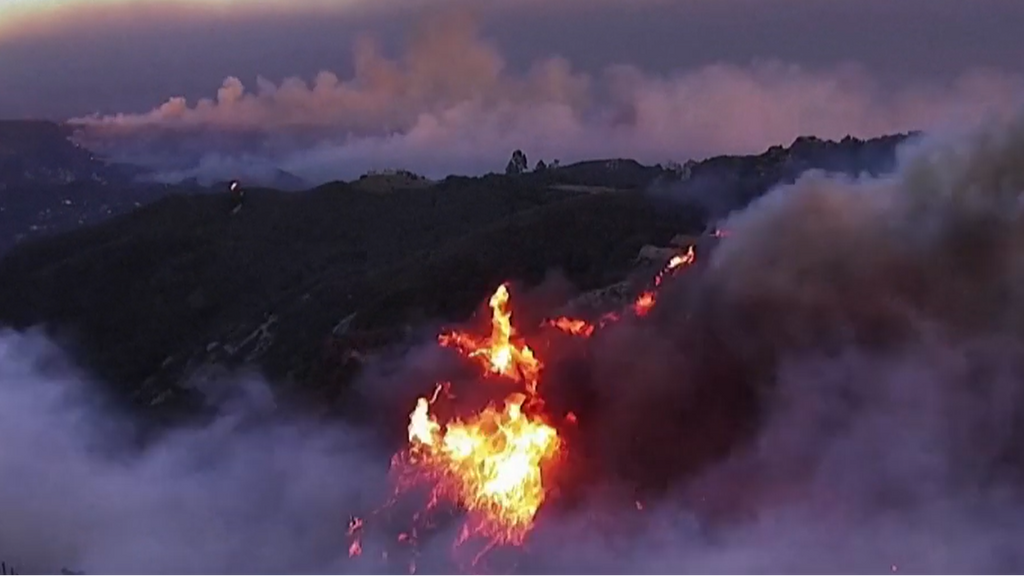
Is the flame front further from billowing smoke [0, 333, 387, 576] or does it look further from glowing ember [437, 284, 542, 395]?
billowing smoke [0, 333, 387, 576]

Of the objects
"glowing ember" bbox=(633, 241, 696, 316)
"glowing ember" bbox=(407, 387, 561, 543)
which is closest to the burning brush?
"glowing ember" bbox=(407, 387, 561, 543)

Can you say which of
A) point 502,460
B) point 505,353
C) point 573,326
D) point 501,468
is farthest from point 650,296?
point 501,468

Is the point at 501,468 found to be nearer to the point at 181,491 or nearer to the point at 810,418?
the point at 810,418

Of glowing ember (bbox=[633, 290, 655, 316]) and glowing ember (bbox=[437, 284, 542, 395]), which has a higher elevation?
glowing ember (bbox=[633, 290, 655, 316])

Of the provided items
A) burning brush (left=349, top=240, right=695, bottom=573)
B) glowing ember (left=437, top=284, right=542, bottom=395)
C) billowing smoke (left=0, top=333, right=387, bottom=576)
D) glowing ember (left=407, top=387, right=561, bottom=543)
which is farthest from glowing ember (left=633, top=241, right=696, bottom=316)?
billowing smoke (left=0, top=333, right=387, bottom=576)

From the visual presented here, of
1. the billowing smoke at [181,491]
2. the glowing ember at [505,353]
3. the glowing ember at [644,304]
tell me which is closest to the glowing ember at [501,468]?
the glowing ember at [505,353]

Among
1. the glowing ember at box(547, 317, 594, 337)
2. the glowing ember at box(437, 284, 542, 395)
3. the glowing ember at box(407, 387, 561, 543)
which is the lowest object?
the glowing ember at box(407, 387, 561, 543)

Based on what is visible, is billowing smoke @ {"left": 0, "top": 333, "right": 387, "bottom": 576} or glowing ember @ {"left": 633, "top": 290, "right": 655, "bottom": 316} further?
billowing smoke @ {"left": 0, "top": 333, "right": 387, "bottom": 576}

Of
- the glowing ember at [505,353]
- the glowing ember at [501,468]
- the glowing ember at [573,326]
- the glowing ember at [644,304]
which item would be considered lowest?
the glowing ember at [501,468]

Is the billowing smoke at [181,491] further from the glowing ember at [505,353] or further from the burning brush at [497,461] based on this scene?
the glowing ember at [505,353]

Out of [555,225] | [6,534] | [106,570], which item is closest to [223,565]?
[106,570]

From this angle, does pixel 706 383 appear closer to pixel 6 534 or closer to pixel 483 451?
pixel 483 451
